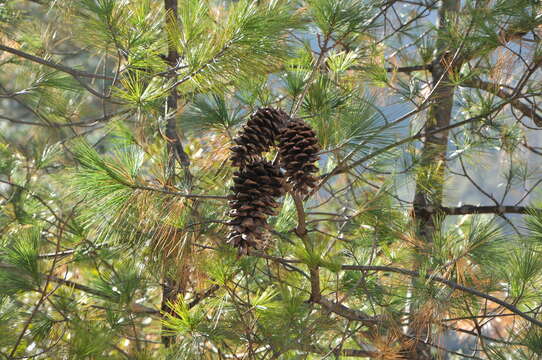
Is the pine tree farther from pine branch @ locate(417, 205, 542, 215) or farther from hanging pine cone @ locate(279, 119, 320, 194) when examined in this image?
pine branch @ locate(417, 205, 542, 215)

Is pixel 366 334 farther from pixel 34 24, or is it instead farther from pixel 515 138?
pixel 34 24

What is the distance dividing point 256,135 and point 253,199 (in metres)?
0.09

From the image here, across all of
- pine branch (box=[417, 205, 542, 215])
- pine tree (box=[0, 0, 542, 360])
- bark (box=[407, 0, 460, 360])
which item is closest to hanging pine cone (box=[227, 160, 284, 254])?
pine tree (box=[0, 0, 542, 360])

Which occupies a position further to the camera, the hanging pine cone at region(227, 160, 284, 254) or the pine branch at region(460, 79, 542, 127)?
the pine branch at region(460, 79, 542, 127)

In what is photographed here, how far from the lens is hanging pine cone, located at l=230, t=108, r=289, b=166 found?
0.92 m

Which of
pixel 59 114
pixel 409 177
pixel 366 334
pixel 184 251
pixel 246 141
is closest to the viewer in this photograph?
pixel 246 141

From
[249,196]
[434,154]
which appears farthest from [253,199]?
[434,154]

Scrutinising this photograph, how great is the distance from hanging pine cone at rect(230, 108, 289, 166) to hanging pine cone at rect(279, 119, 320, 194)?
0.8 inches

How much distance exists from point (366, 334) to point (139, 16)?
2.43 ft

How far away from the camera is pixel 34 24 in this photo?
1.94 meters

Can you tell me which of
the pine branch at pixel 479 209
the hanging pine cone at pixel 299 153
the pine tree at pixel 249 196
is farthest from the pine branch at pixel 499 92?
the hanging pine cone at pixel 299 153

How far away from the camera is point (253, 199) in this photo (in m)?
0.91

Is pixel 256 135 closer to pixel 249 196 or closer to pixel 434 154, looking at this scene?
pixel 249 196

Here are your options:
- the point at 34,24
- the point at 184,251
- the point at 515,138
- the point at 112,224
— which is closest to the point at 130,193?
the point at 112,224
